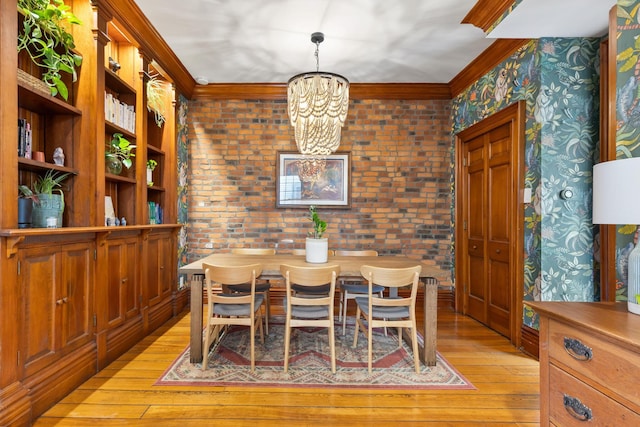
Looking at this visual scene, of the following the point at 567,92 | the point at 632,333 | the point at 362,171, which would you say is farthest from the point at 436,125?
the point at 632,333

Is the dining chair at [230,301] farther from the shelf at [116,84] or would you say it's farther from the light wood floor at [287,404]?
the shelf at [116,84]

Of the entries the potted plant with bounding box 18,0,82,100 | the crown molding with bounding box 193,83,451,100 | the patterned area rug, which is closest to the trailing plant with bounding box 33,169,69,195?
the potted plant with bounding box 18,0,82,100

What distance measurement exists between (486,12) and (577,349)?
2591mm

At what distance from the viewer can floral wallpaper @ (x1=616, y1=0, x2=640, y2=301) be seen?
1708mm

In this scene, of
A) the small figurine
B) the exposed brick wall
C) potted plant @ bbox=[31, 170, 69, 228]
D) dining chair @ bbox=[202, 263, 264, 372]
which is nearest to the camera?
potted plant @ bbox=[31, 170, 69, 228]

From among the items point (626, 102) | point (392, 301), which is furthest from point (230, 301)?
point (626, 102)

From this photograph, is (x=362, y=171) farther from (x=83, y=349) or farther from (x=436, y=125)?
(x=83, y=349)

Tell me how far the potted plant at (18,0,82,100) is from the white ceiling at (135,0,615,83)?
80 centimetres

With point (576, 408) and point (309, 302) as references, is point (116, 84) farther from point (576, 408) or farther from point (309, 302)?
point (576, 408)

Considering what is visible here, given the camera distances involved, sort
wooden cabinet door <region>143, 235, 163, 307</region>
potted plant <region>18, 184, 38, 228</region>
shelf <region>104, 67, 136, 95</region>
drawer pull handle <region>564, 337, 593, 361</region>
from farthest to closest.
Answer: wooden cabinet door <region>143, 235, 163, 307</region>, shelf <region>104, 67, 136, 95</region>, potted plant <region>18, 184, 38, 228</region>, drawer pull handle <region>564, 337, 593, 361</region>

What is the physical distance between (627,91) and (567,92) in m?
1.14

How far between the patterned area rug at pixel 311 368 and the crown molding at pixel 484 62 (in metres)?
2.94

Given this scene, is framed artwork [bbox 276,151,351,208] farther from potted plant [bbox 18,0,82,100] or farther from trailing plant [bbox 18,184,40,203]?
trailing plant [bbox 18,184,40,203]

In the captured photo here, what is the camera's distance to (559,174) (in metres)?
2.74
